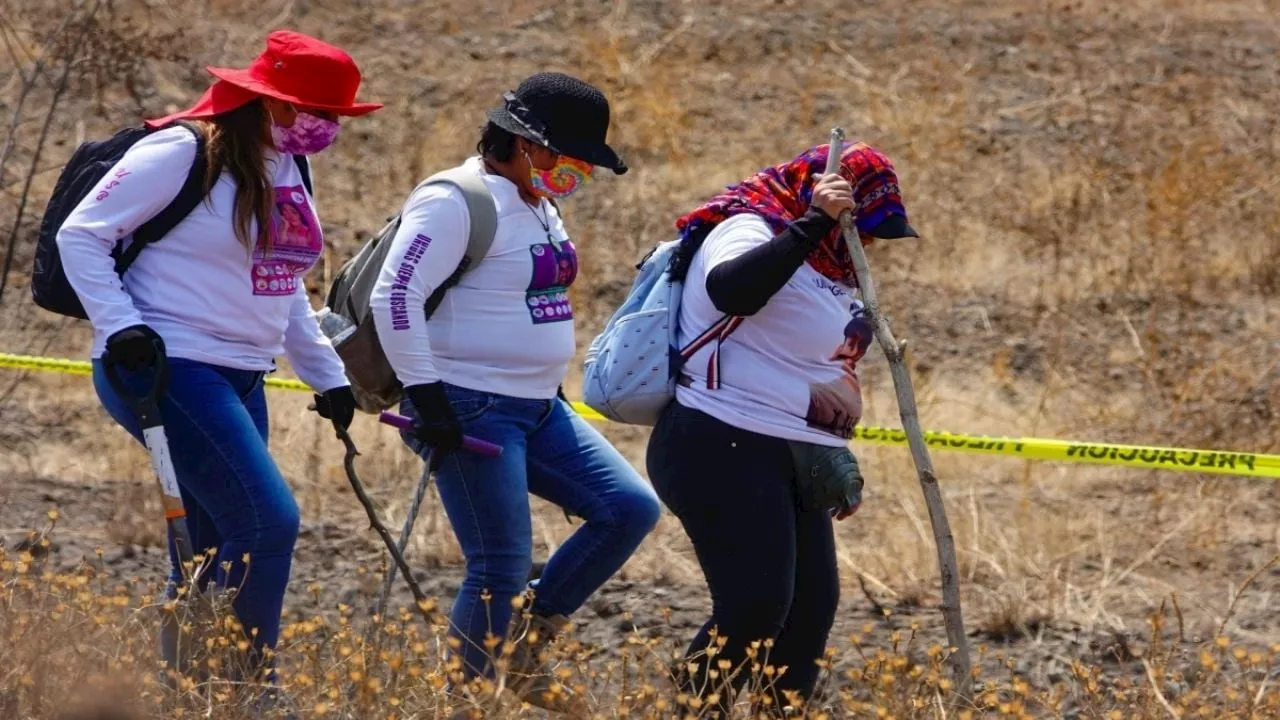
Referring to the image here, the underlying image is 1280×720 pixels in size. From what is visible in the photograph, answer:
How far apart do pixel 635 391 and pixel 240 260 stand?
845 mm

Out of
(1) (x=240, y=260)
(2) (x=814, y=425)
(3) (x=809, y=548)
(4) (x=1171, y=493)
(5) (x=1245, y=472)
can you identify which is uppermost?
(1) (x=240, y=260)

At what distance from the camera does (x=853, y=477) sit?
13.0 ft

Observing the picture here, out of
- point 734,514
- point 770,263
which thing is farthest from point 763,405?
point 770,263

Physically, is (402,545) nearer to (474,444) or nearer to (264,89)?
(474,444)

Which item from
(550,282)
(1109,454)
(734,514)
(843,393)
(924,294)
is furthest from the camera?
(924,294)

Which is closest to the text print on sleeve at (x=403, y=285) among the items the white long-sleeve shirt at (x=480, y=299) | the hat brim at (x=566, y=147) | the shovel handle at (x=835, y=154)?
the white long-sleeve shirt at (x=480, y=299)

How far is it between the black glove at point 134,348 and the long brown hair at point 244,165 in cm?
28

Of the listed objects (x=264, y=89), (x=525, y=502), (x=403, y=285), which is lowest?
(x=525, y=502)

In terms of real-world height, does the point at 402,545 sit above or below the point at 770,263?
below

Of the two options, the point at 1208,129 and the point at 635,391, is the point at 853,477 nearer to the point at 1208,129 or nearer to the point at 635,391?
the point at 635,391

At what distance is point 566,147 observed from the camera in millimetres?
4102

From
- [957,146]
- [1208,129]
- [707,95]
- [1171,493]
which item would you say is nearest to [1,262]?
[707,95]

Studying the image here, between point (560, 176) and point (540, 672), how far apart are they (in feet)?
3.44

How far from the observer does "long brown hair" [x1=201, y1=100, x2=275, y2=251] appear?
383cm
